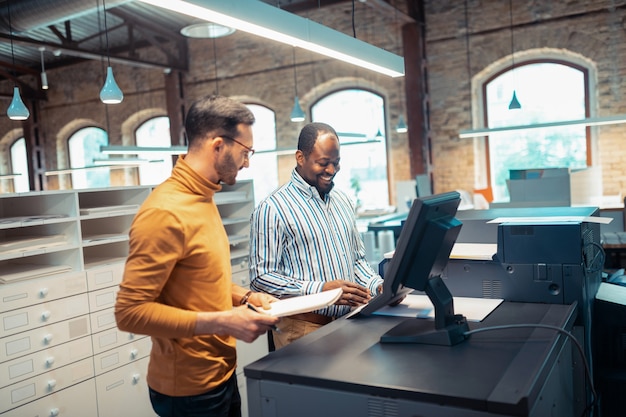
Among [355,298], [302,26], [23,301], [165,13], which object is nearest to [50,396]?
[23,301]

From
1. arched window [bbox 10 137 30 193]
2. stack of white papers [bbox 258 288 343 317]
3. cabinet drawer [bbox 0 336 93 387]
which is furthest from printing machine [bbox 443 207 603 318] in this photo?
arched window [bbox 10 137 30 193]

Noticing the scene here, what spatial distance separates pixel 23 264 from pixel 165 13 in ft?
25.3

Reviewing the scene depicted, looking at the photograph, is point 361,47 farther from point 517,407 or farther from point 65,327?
point 517,407

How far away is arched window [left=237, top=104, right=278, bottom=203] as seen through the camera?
35.7 feet

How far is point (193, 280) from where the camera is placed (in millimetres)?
1563

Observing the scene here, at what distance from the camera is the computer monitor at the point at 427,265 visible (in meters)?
1.55

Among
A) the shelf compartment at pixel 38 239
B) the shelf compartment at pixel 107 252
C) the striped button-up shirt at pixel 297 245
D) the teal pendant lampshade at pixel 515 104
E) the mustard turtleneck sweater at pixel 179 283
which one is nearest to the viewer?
the mustard turtleneck sweater at pixel 179 283

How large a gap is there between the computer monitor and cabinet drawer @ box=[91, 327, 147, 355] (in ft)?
7.37

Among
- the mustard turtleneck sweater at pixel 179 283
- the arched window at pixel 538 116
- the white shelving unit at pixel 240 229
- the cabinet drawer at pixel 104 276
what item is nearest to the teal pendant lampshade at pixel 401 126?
the arched window at pixel 538 116

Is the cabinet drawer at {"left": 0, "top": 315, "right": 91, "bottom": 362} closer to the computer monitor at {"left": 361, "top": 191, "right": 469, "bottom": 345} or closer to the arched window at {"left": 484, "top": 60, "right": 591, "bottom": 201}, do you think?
the computer monitor at {"left": 361, "top": 191, "right": 469, "bottom": 345}

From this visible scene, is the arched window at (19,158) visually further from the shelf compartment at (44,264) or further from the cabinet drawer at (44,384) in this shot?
the cabinet drawer at (44,384)

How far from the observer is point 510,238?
2076mm

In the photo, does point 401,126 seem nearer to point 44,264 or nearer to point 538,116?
point 538,116

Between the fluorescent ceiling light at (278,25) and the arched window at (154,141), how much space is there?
28.2 ft
